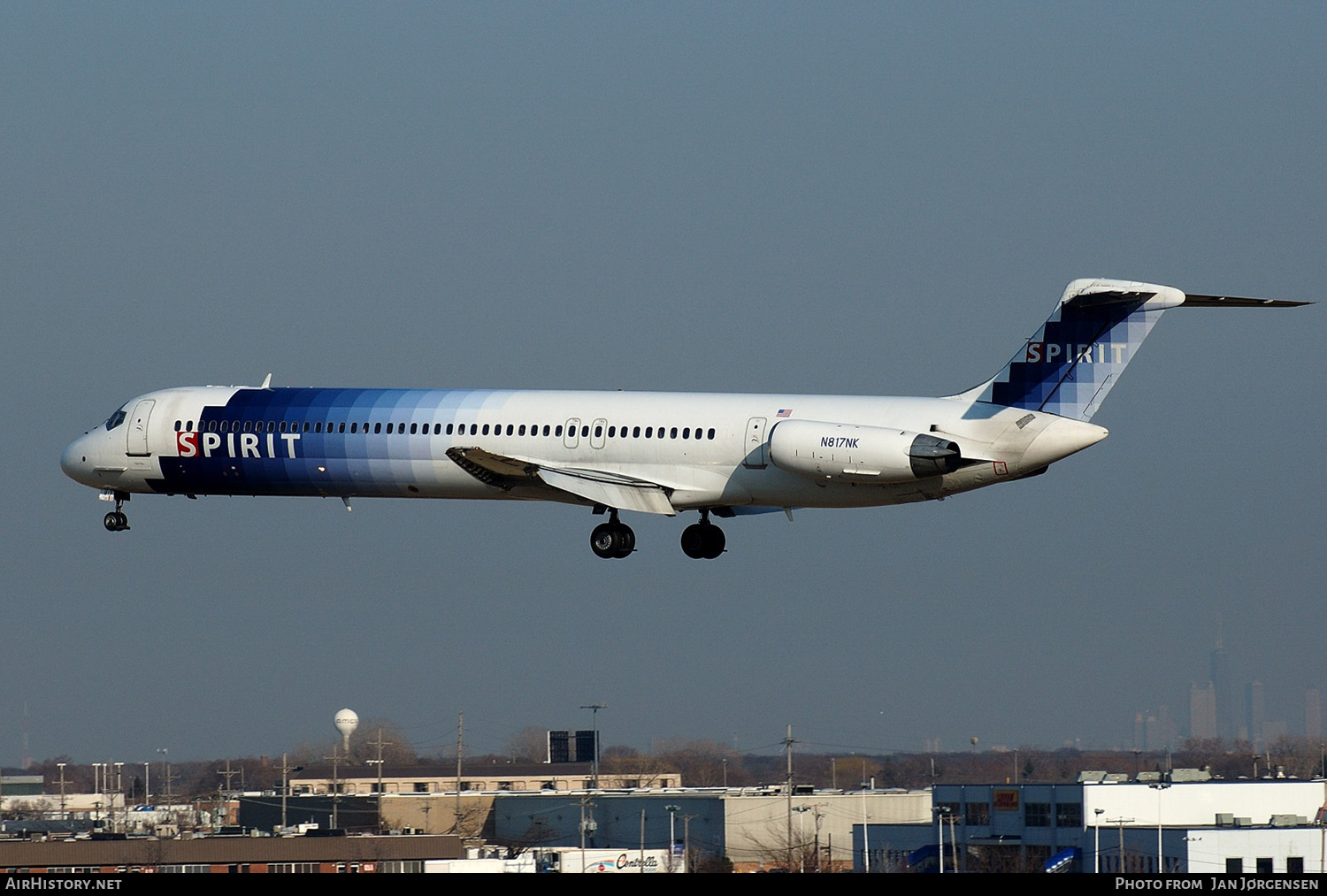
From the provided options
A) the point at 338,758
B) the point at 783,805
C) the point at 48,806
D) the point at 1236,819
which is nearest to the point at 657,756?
the point at 338,758

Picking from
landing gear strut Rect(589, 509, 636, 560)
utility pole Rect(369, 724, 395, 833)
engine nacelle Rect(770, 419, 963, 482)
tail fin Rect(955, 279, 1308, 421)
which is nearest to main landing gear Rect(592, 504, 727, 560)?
landing gear strut Rect(589, 509, 636, 560)

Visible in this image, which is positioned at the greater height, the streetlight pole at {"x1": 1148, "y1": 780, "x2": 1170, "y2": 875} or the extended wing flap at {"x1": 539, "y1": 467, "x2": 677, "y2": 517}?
the extended wing flap at {"x1": 539, "y1": 467, "x2": 677, "y2": 517}

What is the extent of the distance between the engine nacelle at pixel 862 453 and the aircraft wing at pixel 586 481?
4.11 meters

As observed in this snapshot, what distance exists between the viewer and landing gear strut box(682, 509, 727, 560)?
5162cm

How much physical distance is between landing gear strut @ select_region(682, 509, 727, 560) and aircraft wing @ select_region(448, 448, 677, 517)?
2.69 m

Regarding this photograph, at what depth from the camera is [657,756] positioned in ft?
345

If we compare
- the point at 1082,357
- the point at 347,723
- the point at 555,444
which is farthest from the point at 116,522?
the point at 347,723

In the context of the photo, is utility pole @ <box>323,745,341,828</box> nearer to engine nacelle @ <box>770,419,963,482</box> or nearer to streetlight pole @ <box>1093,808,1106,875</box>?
streetlight pole @ <box>1093,808,1106,875</box>

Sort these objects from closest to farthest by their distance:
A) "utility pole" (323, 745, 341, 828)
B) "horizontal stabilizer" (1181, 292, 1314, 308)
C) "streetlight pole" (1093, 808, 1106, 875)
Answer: "horizontal stabilizer" (1181, 292, 1314, 308) < "streetlight pole" (1093, 808, 1106, 875) < "utility pole" (323, 745, 341, 828)

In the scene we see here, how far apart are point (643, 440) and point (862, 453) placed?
6228 millimetres

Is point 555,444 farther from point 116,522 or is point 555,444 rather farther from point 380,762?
point 380,762

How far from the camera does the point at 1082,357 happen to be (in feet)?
148

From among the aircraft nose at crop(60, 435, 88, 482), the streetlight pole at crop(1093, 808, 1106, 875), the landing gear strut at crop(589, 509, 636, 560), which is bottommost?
the streetlight pole at crop(1093, 808, 1106, 875)
